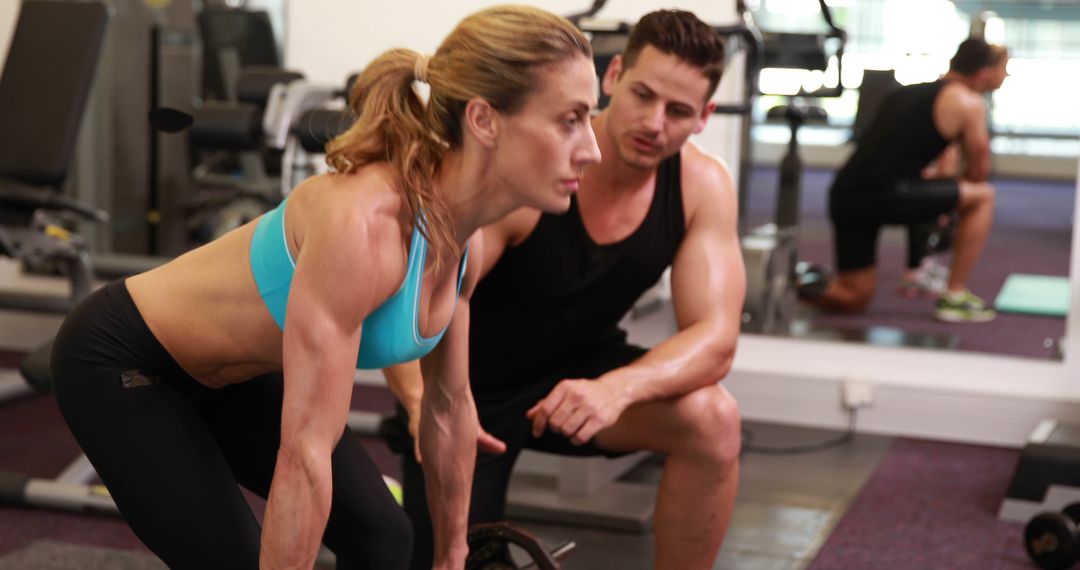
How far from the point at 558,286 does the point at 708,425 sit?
35cm

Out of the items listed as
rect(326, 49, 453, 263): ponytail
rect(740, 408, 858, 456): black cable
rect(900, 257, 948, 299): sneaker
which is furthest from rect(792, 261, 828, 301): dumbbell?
rect(326, 49, 453, 263): ponytail

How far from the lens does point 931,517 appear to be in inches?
117

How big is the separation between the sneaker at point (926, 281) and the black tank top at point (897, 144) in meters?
0.27

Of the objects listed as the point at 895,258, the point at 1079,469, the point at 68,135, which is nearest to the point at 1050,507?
the point at 1079,469

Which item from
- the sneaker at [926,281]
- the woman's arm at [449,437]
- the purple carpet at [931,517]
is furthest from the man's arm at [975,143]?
the woman's arm at [449,437]

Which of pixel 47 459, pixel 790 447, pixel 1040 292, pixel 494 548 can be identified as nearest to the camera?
pixel 494 548

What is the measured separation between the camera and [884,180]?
12.4 feet

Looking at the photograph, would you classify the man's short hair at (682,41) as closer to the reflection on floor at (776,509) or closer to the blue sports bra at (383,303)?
the blue sports bra at (383,303)

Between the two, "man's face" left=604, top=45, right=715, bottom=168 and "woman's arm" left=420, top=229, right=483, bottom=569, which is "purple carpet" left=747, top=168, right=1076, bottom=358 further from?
"woman's arm" left=420, top=229, right=483, bottom=569

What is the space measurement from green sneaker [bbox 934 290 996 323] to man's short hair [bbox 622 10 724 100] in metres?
1.91

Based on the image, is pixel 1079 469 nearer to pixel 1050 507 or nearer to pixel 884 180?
pixel 1050 507

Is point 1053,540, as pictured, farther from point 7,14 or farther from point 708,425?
point 7,14

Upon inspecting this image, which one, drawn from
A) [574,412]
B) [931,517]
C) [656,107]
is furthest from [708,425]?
[931,517]

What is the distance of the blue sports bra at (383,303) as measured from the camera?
143cm
